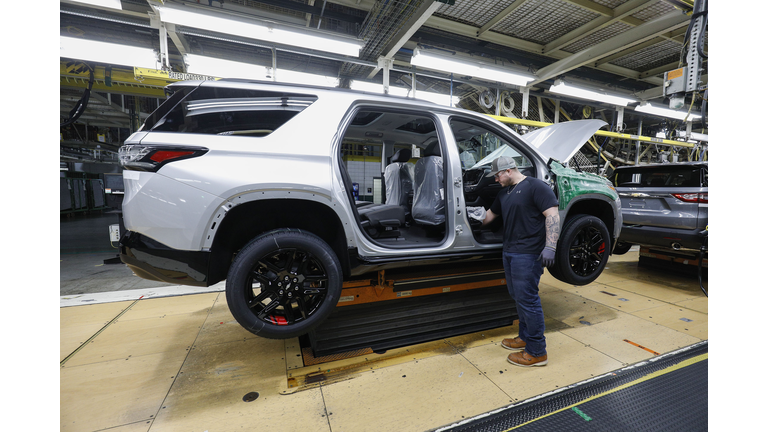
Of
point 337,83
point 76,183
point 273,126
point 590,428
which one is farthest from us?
point 76,183

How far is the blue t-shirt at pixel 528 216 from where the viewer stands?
7.39ft

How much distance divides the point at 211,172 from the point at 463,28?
5.47 m

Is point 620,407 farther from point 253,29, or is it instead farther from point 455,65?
point 253,29

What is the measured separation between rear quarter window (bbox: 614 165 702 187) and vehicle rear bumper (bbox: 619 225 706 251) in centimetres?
59

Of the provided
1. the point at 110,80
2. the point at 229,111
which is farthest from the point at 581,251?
the point at 110,80

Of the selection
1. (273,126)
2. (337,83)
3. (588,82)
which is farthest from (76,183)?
(588,82)

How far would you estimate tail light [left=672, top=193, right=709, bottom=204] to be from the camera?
140 inches

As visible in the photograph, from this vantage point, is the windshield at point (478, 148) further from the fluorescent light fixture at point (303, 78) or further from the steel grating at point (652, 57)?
the steel grating at point (652, 57)

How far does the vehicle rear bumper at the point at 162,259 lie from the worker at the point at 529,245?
82.7 inches

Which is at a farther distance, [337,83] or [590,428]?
[337,83]

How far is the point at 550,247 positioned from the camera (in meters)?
2.20

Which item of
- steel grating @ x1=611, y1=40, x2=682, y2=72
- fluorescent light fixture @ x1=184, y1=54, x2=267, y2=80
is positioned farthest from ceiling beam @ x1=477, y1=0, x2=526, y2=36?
fluorescent light fixture @ x1=184, y1=54, x2=267, y2=80

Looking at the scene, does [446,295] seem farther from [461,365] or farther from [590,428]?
[590,428]

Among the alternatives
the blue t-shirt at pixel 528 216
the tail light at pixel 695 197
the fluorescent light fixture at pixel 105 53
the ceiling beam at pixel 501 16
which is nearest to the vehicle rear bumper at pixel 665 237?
the tail light at pixel 695 197
